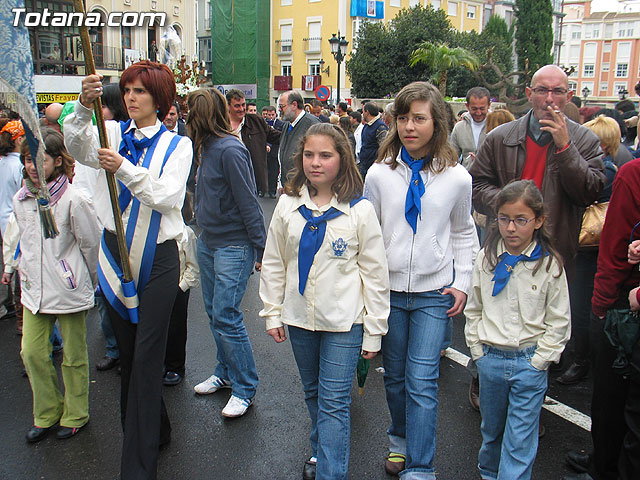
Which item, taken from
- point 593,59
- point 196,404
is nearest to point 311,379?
point 196,404

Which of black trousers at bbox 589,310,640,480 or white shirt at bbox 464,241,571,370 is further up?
white shirt at bbox 464,241,571,370

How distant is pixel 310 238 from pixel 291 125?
562 cm

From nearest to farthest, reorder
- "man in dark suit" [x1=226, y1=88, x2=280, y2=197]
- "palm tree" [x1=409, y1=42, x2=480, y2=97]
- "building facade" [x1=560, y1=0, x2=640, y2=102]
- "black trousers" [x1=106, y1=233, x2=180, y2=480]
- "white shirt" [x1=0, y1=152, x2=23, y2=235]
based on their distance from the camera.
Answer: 1. "black trousers" [x1=106, y1=233, x2=180, y2=480]
2. "white shirt" [x1=0, y1=152, x2=23, y2=235]
3. "man in dark suit" [x1=226, y1=88, x2=280, y2=197]
4. "palm tree" [x1=409, y1=42, x2=480, y2=97]
5. "building facade" [x1=560, y1=0, x2=640, y2=102]

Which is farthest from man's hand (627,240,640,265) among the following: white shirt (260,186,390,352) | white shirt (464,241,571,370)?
white shirt (260,186,390,352)

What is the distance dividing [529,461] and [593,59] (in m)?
114

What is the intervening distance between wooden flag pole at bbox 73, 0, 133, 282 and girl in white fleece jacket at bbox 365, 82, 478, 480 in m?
1.28

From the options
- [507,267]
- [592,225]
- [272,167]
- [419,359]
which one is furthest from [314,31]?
[419,359]

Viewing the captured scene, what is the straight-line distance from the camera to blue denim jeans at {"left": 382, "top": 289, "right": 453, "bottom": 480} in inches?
117

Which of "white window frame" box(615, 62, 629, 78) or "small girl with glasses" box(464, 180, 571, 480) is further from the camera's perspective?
"white window frame" box(615, 62, 629, 78)

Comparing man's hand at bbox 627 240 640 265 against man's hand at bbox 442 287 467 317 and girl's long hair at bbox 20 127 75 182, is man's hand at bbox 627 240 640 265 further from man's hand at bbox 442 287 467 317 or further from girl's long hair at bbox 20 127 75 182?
girl's long hair at bbox 20 127 75 182

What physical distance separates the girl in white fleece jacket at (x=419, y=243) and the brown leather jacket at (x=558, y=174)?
69 centimetres

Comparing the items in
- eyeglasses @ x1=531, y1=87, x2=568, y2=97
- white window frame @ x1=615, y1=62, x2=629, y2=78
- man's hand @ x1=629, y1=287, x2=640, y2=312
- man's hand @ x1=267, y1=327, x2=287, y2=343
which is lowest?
man's hand @ x1=267, y1=327, x2=287, y2=343

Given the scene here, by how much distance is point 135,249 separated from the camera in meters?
3.00

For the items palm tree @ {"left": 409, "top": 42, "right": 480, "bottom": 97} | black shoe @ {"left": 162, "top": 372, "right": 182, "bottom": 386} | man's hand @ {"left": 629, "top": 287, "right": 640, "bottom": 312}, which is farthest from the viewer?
palm tree @ {"left": 409, "top": 42, "right": 480, "bottom": 97}
